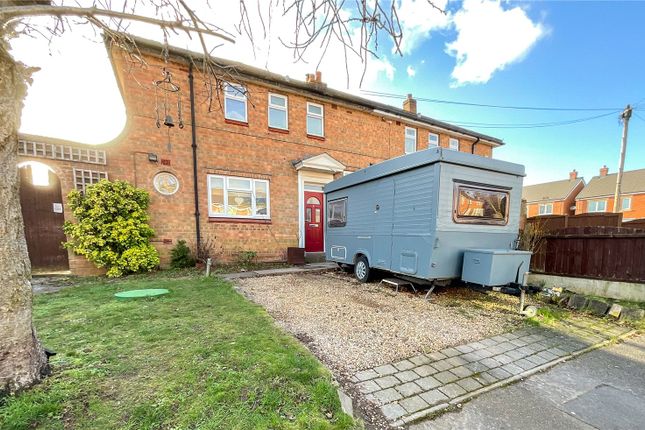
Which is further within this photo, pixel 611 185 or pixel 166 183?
pixel 611 185

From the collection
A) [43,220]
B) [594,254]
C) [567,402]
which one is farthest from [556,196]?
[43,220]

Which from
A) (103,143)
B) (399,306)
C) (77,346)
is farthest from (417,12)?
(103,143)

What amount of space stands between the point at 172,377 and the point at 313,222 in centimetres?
871

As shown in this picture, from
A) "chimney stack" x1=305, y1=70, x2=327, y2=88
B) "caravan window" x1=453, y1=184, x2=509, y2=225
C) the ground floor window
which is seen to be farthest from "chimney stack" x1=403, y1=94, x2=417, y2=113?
the ground floor window

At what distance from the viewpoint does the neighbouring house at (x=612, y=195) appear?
2708 centimetres

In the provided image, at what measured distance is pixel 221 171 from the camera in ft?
29.4

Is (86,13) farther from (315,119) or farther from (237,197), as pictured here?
(315,119)

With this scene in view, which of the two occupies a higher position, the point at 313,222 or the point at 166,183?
the point at 166,183

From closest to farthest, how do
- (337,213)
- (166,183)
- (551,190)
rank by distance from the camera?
(337,213) → (166,183) → (551,190)

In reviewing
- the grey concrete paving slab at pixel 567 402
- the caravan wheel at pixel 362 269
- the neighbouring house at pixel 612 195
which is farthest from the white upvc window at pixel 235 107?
the neighbouring house at pixel 612 195

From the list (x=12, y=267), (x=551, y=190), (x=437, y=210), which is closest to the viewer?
(x=12, y=267)

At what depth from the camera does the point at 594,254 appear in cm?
543

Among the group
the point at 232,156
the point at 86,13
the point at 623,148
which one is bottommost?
the point at 86,13

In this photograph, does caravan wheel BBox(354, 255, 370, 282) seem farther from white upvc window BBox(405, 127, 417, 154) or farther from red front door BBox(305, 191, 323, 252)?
white upvc window BBox(405, 127, 417, 154)
